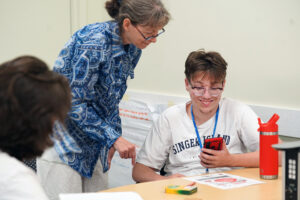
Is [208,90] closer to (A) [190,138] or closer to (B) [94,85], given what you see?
(A) [190,138]

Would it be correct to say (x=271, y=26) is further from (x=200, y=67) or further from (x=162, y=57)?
(x=162, y=57)

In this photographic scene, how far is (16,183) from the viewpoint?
3.37ft

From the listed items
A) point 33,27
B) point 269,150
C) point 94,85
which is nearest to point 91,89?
point 94,85

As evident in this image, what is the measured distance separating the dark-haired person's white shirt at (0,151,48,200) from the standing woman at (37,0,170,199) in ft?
2.67

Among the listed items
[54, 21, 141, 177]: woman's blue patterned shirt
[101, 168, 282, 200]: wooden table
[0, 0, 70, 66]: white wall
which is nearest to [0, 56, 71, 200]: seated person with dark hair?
[101, 168, 282, 200]: wooden table

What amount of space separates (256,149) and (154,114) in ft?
4.26

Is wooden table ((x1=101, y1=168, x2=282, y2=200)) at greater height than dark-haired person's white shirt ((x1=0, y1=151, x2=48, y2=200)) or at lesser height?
lesser

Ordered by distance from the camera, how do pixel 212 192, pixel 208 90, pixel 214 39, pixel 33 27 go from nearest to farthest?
pixel 212 192 < pixel 208 90 < pixel 214 39 < pixel 33 27

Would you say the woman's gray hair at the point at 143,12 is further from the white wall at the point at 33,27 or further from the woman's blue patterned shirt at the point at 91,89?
the white wall at the point at 33,27

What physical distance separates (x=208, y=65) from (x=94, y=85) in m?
0.62

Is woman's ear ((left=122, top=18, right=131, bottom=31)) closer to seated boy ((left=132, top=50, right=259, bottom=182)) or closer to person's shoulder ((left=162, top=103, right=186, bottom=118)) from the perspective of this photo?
seated boy ((left=132, top=50, right=259, bottom=182))

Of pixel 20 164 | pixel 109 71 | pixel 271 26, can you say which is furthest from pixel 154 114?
pixel 20 164

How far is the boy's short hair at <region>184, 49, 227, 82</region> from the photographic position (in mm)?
2219

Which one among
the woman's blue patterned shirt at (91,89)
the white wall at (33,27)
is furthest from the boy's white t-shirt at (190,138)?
the white wall at (33,27)
